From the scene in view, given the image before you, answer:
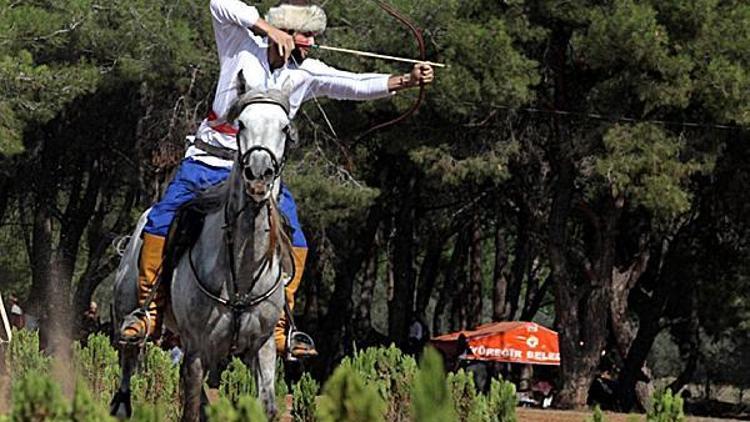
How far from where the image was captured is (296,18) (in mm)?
9344

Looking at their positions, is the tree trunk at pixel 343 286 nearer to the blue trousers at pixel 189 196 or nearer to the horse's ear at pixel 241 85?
the blue trousers at pixel 189 196

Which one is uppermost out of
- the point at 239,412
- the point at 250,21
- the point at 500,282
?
the point at 500,282

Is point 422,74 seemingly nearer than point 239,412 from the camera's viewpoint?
No

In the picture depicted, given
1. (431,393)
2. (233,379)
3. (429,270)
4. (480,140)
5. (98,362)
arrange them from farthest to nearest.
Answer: (429,270) → (480,140) → (98,362) → (233,379) → (431,393)

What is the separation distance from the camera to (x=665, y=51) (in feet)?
89.7

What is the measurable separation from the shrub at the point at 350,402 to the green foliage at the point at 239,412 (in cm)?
11

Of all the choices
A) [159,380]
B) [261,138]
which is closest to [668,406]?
[261,138]

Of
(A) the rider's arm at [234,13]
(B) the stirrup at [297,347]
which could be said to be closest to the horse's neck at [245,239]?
(B) the stirrup at [297,347]

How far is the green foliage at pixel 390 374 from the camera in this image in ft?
43.8

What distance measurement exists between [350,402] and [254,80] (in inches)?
260

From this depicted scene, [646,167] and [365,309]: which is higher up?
[646,167]

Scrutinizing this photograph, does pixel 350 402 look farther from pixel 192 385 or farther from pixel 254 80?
pixel 254 80

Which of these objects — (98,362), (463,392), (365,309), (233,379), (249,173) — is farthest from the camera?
(365,309)

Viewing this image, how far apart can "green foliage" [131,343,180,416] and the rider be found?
9.86ft
